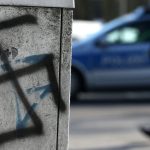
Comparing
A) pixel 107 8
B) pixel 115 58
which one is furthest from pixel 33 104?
pixel 107 8

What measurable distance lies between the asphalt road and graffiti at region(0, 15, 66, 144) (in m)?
4.50

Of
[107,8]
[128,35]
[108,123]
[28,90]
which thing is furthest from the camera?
[107,8]

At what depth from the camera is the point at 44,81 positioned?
379 cm

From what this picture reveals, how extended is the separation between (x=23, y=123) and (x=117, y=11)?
2921cm

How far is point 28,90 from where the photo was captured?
376 cm

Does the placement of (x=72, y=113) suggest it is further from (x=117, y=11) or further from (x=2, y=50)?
(x=117, y=11)

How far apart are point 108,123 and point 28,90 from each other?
6.82 m

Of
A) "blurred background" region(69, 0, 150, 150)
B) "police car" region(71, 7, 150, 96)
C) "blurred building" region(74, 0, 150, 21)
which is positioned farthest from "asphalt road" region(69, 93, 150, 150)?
"blurred building" region(74, 0, 150, 21)

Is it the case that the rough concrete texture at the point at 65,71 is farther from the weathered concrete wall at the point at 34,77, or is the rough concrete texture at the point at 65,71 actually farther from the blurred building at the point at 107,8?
the blurred building at the point at 107,8

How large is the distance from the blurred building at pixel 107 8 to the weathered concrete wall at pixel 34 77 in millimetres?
27999

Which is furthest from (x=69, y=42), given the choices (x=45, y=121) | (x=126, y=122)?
(x=126, y=122)

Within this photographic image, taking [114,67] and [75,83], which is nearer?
[114,67]

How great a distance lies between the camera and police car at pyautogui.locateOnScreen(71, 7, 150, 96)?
42.8 feet

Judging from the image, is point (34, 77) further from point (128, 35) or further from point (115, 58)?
point (128, 35)
